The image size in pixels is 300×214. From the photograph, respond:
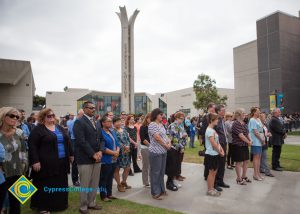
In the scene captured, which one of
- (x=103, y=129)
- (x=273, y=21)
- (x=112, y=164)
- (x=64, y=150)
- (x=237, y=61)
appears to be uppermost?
(x=273, y=21)

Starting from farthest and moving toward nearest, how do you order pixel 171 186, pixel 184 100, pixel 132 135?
pixel 184 100
pixel 132 135
pixel 171 186

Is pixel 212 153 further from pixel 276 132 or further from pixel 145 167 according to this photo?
pixel 276 132

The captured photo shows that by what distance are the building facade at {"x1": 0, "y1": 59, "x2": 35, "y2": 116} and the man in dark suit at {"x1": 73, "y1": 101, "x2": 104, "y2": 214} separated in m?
30.6

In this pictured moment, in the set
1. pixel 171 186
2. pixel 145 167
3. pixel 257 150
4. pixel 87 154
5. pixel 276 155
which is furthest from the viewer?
pixel 276 155

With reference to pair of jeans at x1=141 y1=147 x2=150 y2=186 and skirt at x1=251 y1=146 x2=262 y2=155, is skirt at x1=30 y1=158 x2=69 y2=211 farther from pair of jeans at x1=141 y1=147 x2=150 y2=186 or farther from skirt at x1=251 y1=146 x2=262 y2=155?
skirt at x1=251 y1=146 x2=262 y2=155

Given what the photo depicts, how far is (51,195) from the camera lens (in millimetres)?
4418

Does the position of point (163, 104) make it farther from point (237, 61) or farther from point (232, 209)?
point (232, 209)

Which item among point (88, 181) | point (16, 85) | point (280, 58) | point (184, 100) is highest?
point (280, 58)

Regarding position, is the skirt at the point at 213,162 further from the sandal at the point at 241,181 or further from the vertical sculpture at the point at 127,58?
the vertical sculpture at the point at 127,58

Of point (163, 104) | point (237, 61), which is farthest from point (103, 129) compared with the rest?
point (163, 104)

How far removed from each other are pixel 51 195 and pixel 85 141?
112 cm

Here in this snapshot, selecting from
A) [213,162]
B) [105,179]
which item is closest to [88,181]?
[105,179]

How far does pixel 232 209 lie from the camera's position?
15.0 feet

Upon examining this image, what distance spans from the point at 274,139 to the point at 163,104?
186 feet
